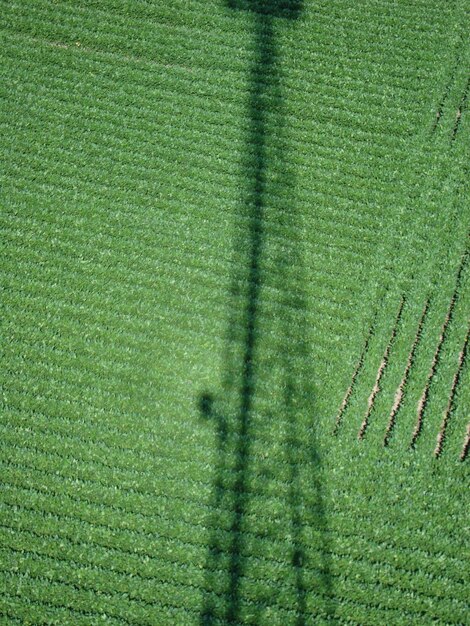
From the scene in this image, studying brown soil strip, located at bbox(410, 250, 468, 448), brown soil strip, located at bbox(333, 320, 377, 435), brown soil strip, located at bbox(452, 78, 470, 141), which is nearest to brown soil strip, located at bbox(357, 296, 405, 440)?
brown soil strip, located at bbox(333, 320, 377, 435)

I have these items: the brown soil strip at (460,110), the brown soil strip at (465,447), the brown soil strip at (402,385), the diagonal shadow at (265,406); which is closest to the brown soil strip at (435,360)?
the brown soil strip at (402,385)

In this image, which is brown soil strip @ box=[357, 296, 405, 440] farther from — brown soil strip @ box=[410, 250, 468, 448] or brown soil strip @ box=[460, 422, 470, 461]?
brown soil strip @ box=[460, 422, 470, 461]

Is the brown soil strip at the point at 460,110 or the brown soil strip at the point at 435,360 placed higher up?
the brown soil strip at the point at 460,110

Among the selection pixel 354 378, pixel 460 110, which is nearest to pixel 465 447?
pixel 354 378

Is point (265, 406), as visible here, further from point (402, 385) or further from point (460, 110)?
point (460, 110)

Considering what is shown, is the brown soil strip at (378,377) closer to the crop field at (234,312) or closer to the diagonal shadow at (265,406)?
the crop field at (234,312)

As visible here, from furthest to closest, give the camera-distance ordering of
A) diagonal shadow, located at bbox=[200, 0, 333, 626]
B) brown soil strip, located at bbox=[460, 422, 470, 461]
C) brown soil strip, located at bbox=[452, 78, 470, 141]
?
brown soil strip, located at bbox=[452, 78, 470, 141] → brown soil strip, located at bbox=[460, 422, 470, 461] → diagonal shadow, located at bbox=[200, 0, 333, 626]

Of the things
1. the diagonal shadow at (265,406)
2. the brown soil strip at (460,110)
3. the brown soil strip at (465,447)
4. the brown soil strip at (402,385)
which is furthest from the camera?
the brown soil strip at (460,110)
